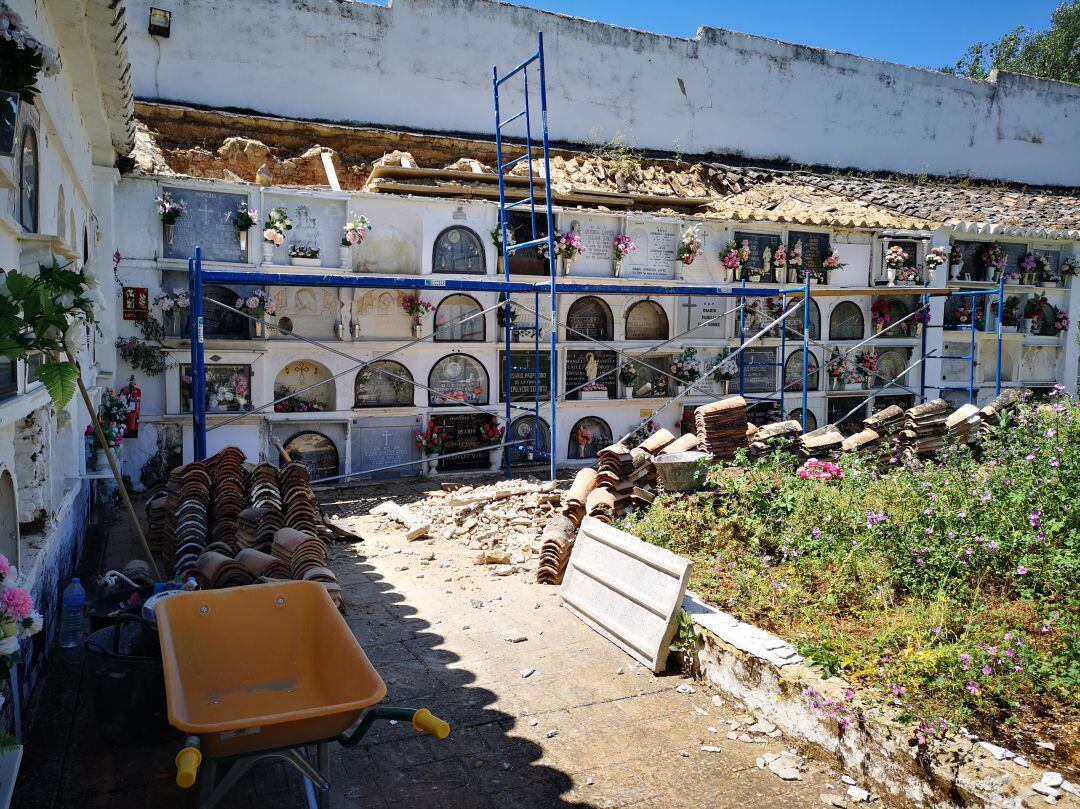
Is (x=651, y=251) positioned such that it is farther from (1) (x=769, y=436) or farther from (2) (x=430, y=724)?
(2) (x=430, y=724)

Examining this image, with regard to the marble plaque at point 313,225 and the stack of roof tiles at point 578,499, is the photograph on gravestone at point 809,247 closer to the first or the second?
the marble plaque at point 313,225

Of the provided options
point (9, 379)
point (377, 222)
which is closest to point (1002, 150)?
point (377, 222)

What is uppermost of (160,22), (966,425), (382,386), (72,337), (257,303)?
(160,22)

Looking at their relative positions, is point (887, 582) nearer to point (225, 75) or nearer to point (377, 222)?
point (377, 222)

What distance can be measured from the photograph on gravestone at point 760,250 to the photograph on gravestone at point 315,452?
670cm

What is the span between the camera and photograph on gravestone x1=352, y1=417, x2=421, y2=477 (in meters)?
10.2

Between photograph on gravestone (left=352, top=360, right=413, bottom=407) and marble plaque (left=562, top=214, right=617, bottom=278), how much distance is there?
2.84 meters

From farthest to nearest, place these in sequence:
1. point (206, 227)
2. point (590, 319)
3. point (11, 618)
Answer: point (590, 319)
point (206, 227)
point (11, 618)

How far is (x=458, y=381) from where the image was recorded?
10781 millimetres

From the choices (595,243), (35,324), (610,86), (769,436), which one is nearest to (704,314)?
(595,243)

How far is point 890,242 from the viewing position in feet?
43.3

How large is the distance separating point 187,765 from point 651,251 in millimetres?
10428

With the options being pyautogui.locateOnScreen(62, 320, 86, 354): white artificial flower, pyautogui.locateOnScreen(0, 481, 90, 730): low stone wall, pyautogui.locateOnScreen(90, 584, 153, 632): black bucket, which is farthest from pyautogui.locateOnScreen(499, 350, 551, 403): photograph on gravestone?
pyautogui.locateOnScreen(62, 320, 86, 354): white artificial flower

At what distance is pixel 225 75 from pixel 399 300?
6.66 meters
